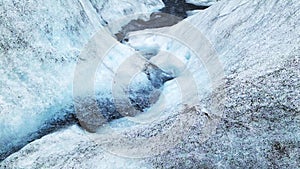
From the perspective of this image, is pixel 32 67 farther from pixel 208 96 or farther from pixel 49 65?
pixel 208 96

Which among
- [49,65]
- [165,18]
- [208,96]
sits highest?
[208,96]

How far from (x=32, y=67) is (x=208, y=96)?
2497mm

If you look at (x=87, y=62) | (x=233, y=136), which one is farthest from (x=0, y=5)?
(x=233, y=136)

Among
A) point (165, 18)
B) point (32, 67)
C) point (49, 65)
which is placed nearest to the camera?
point (32, 67)

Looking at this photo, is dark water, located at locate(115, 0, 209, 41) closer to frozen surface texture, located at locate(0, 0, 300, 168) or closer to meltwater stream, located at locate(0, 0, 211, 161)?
meltwater stream, located at locate(0, 0, 211, 161)

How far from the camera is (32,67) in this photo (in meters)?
4.59

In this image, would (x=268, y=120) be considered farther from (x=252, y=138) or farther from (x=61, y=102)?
(x=61, y=102)

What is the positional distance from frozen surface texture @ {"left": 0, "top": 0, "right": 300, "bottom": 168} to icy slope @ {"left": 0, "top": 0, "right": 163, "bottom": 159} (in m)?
0.01

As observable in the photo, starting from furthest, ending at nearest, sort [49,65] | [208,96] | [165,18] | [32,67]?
→ [165,18] < [49,65] < [32,67] < [208,96]

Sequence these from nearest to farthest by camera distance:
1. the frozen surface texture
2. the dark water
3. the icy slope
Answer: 1. the frozen surface texture
2. the icy slope
3. the dark water

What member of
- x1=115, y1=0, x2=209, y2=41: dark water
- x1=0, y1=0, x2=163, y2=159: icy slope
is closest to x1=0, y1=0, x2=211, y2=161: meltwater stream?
x1=0, y1=0, x2=163, y2=159: icy slope

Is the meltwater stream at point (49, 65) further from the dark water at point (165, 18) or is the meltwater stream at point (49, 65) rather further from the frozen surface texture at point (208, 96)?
the dark water at point (165, 18)

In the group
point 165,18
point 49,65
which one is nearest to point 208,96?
point 49,65

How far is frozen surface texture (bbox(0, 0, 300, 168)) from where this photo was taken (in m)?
2.88
